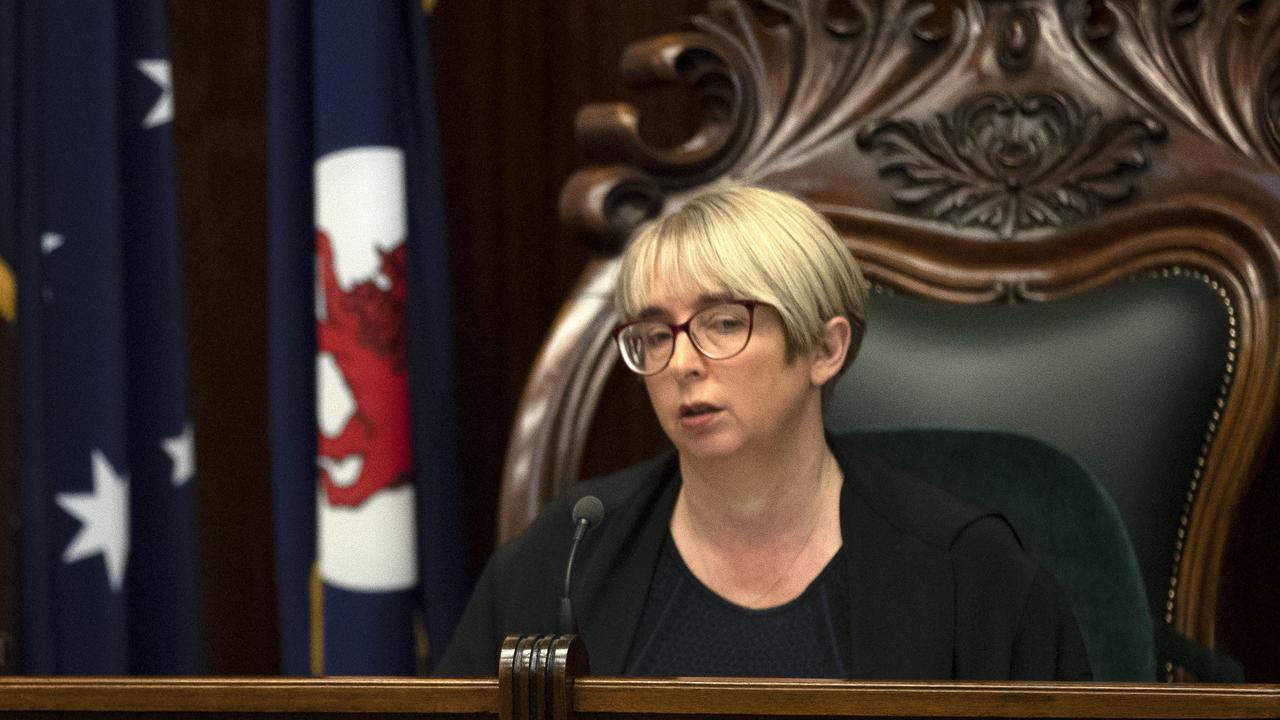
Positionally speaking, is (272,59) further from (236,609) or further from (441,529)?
(236,609)

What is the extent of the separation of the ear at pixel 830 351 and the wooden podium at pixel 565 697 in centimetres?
70

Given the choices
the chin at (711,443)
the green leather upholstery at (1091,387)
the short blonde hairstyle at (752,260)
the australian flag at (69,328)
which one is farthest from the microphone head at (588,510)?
the australian flag at (69,328)

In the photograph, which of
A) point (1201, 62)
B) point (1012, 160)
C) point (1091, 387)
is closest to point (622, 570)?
point (1091, 387)

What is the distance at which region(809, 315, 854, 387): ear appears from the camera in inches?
61.5

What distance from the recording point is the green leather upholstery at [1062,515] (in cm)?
166

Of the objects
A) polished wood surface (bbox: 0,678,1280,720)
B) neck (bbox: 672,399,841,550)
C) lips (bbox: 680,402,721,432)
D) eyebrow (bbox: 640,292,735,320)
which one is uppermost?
eyebrow (bbox: 640,292,735,320)

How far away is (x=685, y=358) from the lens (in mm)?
1480

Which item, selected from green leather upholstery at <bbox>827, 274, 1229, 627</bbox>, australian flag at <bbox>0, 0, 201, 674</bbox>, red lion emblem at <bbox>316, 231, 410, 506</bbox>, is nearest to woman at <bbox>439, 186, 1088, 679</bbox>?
green leather upholstery at <bbox>827, 274, 1229, 627</bbox>

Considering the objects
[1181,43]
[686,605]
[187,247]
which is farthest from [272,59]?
[1181,43]

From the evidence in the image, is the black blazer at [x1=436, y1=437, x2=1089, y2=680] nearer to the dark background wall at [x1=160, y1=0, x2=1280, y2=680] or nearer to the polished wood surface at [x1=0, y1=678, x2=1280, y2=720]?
the polished wood surface at [x1=0, y1=678, x2=1280, y2=720]

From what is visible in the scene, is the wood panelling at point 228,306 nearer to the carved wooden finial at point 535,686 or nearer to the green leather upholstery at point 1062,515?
the green leather upholstery at point 1062,515

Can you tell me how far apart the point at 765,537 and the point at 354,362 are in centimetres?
83

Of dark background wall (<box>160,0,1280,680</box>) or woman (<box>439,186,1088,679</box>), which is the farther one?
dark background wall (<box>160,0,1280,680</box>)

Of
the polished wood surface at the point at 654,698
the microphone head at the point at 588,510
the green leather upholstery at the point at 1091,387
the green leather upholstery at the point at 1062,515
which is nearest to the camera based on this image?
the polished wood surface at the point at 654,698
